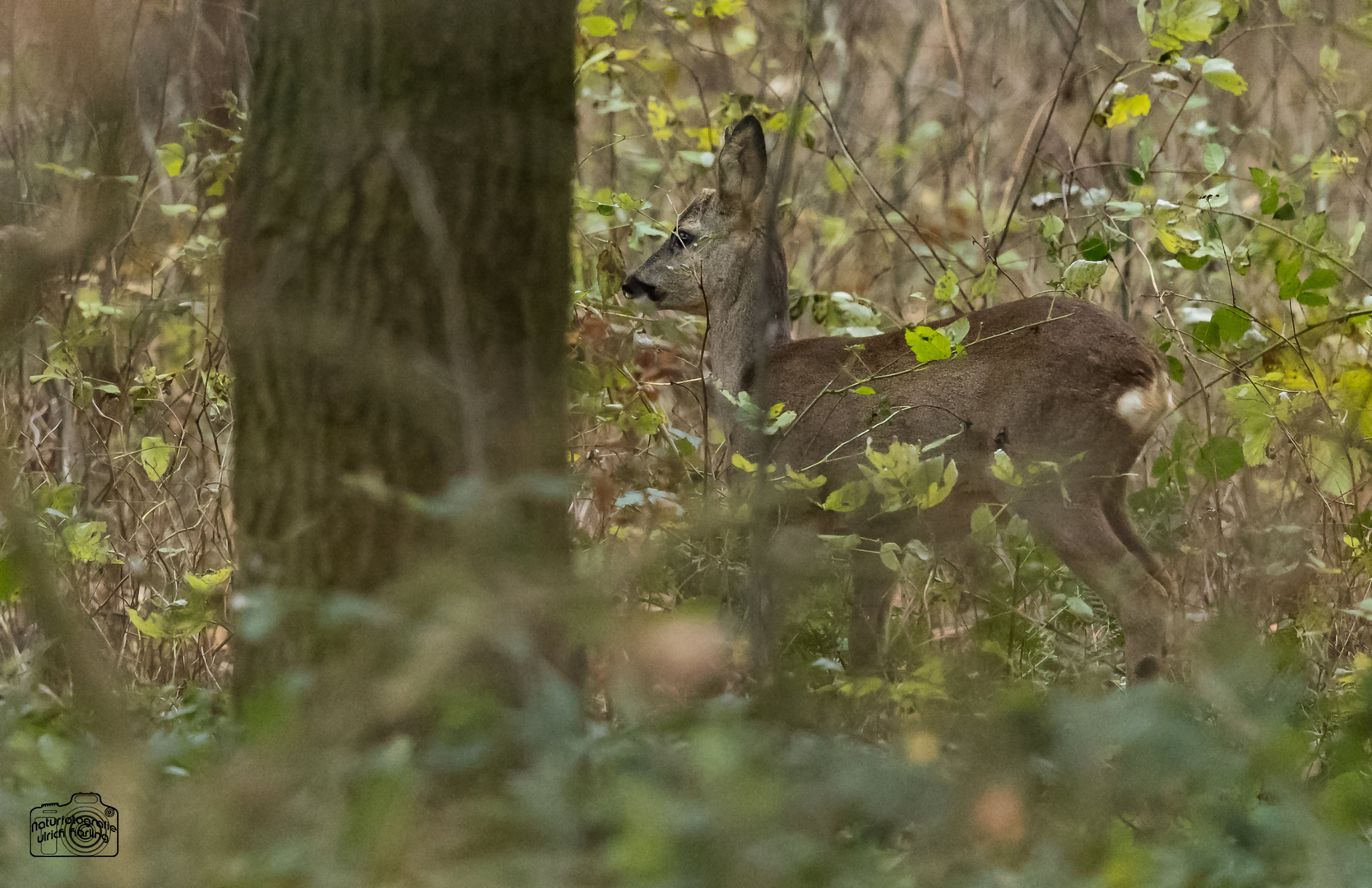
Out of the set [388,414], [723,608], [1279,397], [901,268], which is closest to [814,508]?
[723,608]

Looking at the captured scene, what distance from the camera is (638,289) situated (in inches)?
215

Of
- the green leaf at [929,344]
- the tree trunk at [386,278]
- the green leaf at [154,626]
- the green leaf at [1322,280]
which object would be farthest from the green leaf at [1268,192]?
the green leaf at [154,626]

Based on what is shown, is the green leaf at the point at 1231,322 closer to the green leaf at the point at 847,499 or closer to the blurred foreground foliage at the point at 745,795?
the green leaf at the point at 847,499

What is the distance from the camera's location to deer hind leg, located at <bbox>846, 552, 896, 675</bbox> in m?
4.31

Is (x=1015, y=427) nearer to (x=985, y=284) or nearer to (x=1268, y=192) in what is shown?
(x=985, y=284)

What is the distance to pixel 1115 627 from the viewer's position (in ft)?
16.2

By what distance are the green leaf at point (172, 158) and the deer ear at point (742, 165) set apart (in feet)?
7.35

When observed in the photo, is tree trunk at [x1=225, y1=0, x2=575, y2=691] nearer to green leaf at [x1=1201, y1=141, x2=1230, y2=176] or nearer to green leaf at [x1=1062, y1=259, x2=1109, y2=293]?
green leaf at [x1=1062, y1=259, x2=1109, y2=293]

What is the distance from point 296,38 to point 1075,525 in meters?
3.18

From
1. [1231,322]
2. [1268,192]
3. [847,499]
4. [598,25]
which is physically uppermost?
[598,25]

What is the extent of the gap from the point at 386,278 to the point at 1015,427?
8.58 feet

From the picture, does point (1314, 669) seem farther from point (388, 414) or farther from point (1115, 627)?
point (388, 414)

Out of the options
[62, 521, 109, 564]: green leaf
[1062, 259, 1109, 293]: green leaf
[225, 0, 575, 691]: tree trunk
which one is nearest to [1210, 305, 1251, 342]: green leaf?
[1062, 259, 1109, 293]: green leaf

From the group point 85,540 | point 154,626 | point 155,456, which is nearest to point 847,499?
point 154,626
